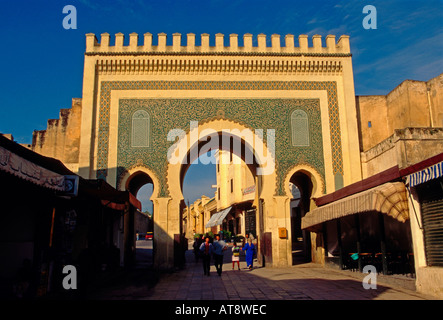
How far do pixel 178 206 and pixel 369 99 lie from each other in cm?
746

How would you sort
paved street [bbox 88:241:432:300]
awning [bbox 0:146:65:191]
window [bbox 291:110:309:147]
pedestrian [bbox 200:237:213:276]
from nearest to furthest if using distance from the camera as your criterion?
awning [bbox 0:146:65:191] → paved street [bbox 88:241:432:300] → pedestrian [bbox 200:237:213:276] → window [bbox 291:110:309:147]

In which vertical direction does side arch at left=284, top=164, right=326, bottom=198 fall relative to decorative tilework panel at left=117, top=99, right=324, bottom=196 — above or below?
below

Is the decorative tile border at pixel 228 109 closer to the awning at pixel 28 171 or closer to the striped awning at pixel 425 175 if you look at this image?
the striped awning at pixel 425 175

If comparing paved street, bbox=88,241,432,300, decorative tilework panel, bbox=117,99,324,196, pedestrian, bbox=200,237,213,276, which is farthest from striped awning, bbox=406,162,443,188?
decorative tilework panel, bbox=117,99,324,196

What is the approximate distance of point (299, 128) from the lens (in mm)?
13438

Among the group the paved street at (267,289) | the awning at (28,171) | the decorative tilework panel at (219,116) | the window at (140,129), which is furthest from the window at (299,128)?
the awning at (28,171)

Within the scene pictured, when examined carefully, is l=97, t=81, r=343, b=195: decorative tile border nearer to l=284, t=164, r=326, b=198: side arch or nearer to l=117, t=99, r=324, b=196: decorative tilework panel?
l=117, t=99, r=324, b=196: decorative tilework panel

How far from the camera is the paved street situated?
703cm

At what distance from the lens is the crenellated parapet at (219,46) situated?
533 inches

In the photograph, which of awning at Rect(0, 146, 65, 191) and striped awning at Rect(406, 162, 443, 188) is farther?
striped awning at Rect(406, 162, 443, 188)

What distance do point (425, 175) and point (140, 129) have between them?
8.87 m

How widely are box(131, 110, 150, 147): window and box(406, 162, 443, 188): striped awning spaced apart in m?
8.17

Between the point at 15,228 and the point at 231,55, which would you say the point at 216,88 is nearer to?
the point at 231,55

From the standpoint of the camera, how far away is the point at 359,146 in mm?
13445
